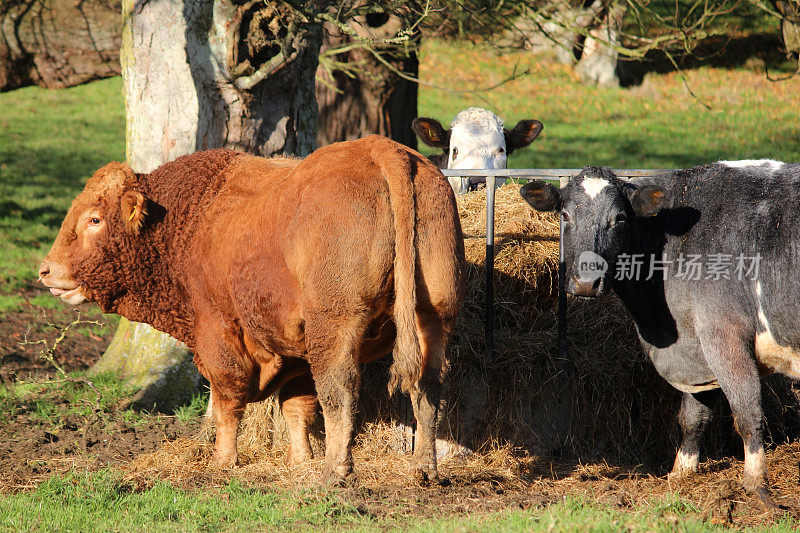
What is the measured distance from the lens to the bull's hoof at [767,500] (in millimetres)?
4543

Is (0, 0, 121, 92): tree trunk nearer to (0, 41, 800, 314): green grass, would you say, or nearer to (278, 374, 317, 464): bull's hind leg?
(0, 41, 800, 314): green grass

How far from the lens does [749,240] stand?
195 inches

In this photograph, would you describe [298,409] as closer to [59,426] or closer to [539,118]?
[59,426]

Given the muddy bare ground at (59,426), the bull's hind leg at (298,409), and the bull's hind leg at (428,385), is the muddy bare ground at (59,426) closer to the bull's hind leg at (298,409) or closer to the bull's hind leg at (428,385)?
the bull's hind leg at (298,409)

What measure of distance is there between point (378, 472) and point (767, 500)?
2321 millimetres

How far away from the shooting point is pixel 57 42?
9.94m

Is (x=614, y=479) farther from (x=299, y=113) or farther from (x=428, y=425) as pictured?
(x=299, y=113)

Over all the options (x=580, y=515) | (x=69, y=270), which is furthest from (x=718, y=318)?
(x=69, y=270)

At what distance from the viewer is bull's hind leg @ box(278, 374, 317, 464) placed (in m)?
5.69

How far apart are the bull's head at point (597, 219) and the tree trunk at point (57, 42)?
22.7 ft

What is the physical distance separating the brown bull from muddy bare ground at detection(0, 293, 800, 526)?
257mm

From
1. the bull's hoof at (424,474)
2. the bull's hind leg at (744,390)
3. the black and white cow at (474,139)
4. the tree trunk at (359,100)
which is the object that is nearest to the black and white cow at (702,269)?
the bull's hind leg at (744,390)

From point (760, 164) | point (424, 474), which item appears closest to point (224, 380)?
point (424, 474)

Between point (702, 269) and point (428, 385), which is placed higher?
point (702, 269)
